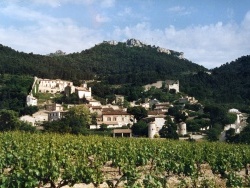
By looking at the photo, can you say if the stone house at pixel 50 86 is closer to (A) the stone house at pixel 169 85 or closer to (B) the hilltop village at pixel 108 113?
(B) the hilltop village at pixel 108 113

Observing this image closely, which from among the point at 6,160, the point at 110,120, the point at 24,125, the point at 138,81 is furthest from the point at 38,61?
the point at 6,160

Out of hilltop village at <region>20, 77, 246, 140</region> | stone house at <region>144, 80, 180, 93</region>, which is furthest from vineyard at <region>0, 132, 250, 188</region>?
stone house at <region>144, 80, 180, 93</region>

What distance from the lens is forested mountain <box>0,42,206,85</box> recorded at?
102 metres

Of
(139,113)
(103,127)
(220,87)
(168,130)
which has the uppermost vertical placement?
(220,87)

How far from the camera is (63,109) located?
70.7 metres

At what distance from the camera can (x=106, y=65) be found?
147 meters

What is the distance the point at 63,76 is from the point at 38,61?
12467mm

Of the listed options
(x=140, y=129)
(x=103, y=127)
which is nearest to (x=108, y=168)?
(x=140, y=129)

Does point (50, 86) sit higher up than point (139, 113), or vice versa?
point (50, 86)

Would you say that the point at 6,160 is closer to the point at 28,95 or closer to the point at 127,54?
the point at 28,95

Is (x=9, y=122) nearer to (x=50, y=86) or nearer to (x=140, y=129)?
(x=140, y=129)

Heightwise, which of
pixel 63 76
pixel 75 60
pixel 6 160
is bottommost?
pixel 6 160

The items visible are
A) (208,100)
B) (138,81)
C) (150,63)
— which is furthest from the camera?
(150,63)

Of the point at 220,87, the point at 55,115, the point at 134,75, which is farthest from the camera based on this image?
the point at 134,75
